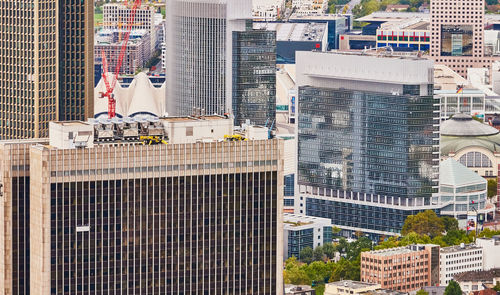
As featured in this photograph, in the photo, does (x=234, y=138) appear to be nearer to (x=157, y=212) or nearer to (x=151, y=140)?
(x=151, y=140)

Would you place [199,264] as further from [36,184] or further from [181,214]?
[36,184]

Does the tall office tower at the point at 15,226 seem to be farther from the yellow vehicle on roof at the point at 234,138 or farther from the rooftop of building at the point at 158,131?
the yellow vehicle on roof at the point at 234,138

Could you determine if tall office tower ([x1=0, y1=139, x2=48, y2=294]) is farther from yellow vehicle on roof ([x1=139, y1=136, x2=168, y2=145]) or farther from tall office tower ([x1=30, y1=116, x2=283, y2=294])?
yellow vehicle on roof ([x1=139, y1=136, x2=168, y2=145])

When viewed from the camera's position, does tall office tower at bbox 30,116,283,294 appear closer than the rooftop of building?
Yes

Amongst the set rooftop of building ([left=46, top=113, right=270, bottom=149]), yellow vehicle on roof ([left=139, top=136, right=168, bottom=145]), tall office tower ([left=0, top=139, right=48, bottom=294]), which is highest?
rooftop of building ([left=46, top=113, right=270, bottom=149])

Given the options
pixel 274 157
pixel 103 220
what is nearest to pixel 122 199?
pixel 103 220

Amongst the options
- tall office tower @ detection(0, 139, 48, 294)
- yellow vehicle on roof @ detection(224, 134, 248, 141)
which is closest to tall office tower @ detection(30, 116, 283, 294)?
yellow vehicle on roof @ detection(224, 134, 248, 141)
